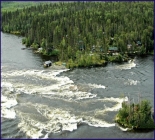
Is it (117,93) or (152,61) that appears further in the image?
(152,61)

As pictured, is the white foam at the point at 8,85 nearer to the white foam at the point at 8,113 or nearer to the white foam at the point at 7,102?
the white foam at the point at 7,102

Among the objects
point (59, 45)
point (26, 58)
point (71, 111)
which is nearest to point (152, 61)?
point (59, 45)

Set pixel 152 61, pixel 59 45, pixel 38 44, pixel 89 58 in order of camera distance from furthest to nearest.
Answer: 1. pixel 38 44
2. pixel 59 45
3. pixel 152 61
4. pixel 89 58

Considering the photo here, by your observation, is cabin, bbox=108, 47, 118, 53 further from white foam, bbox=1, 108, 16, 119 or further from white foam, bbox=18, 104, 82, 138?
white foam, bbox=1, 108, 16, 119

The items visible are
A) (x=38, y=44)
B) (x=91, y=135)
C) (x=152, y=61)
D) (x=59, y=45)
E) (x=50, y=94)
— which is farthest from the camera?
(x=38, y=44)

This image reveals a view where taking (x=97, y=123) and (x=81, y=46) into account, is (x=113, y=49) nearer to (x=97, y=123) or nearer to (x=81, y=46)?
(x=81, y=46)

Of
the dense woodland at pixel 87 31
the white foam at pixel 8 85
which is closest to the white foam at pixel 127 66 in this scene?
the dense woodland at pixel 87 31

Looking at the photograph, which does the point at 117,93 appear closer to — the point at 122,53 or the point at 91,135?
the point at 91,135
